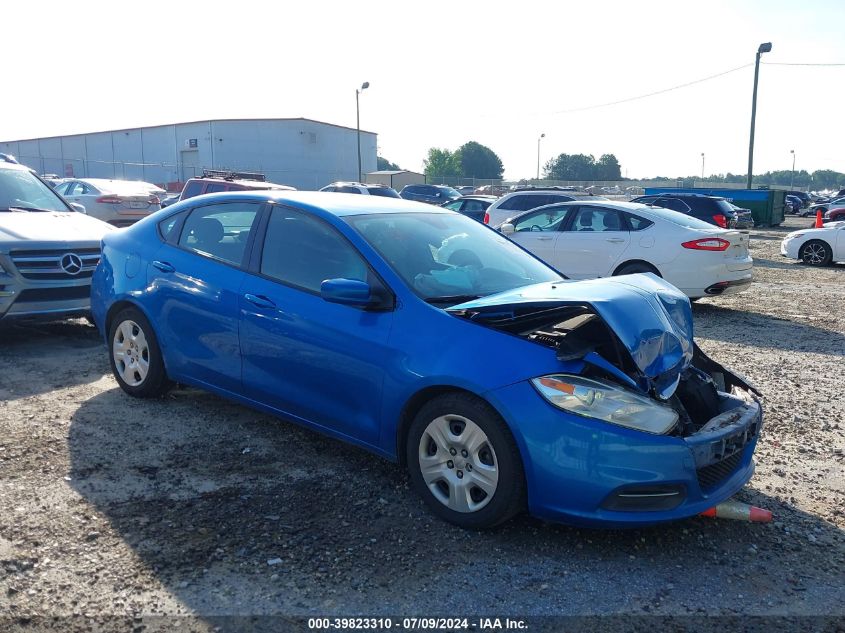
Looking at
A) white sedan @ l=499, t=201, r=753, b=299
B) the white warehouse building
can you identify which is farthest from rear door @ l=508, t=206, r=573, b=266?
the white warehouse building

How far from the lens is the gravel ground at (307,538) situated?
3.09 m

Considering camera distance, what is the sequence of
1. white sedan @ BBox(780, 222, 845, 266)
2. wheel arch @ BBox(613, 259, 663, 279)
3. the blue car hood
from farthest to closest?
white sedan @ BBox(780, 222, 845, 266), wheel arch @ BBox(613, 259, 663, 279), the blue car hood

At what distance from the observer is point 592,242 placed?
10641mm

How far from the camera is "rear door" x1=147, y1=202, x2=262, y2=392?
4711mm

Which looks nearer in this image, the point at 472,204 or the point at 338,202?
the point at 338,202

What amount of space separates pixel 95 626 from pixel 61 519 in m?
1.01

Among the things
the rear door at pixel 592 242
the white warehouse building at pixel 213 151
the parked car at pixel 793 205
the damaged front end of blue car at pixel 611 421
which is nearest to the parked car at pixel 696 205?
the rear door at pixel 592 242

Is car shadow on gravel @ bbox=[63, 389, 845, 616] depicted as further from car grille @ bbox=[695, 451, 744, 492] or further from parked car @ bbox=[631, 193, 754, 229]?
parked car @ bbox=[631, 193, 754, 229]

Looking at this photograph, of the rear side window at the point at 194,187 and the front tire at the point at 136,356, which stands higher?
the rear side window at the point at 194,187

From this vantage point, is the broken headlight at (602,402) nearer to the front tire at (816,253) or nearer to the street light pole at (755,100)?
the front tire at (816,253)

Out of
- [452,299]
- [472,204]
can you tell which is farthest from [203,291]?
[472,204]

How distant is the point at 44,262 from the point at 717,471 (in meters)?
6.16

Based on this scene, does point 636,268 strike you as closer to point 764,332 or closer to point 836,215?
point 764,332

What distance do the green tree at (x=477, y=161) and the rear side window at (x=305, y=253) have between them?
388 feet
